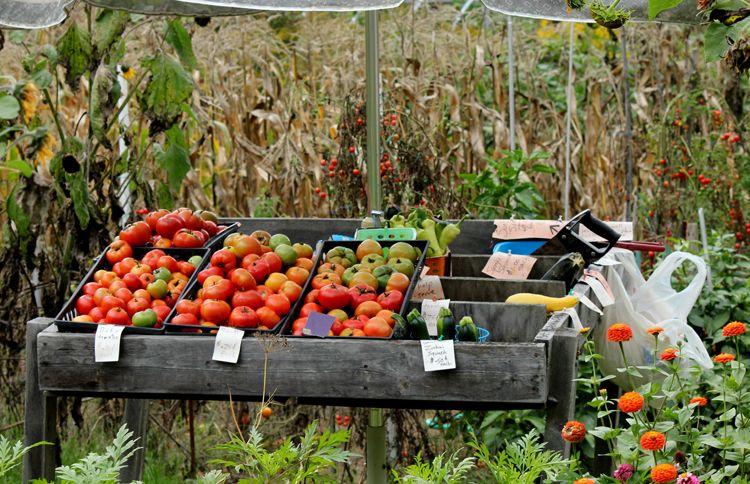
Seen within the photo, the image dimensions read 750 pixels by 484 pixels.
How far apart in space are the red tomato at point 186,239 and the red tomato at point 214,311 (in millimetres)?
571

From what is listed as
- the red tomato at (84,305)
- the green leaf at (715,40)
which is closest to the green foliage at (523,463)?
the green leaf at (715,40)

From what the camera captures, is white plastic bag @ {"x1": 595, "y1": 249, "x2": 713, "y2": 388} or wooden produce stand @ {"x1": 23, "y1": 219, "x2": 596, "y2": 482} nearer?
wooden produce stand @ {"x1": 23, "y1": 219, "x2": 596, "y2": 482}

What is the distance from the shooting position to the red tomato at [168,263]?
3182 mm

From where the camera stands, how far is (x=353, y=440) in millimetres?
4793

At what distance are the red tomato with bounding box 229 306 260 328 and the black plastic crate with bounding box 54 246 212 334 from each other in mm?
210

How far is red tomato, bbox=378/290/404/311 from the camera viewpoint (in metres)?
2.87

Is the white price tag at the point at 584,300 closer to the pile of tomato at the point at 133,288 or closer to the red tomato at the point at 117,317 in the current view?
the pile of tomato at the point at 133,288

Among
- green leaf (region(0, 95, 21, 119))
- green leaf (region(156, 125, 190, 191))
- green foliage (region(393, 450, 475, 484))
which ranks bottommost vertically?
green foliage (region(393, 450, 475, 484))

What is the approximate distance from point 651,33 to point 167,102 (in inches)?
137

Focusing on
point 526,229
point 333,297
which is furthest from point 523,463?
point 526,229

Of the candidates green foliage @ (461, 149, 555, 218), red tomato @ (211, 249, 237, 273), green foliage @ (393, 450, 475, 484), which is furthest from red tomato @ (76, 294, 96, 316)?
green foliage @ (461, 149, 555, 218)

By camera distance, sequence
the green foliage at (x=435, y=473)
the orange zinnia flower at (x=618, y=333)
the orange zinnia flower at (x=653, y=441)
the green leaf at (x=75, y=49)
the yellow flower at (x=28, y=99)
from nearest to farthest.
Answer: the green foliage at (x=435, y=473) → the orange zinnia flower at (x=653, y=441) → the orange zinnia flower at (x=618, y=333) → the green leaf at (x=75, y=49) → the yellow flower at (x=28, y=99)

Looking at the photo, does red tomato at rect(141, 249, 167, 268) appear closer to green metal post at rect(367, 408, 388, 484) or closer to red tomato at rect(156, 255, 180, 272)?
red tomato at rect(156, 255, 180, 272)

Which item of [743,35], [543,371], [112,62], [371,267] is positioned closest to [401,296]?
[371,267]
